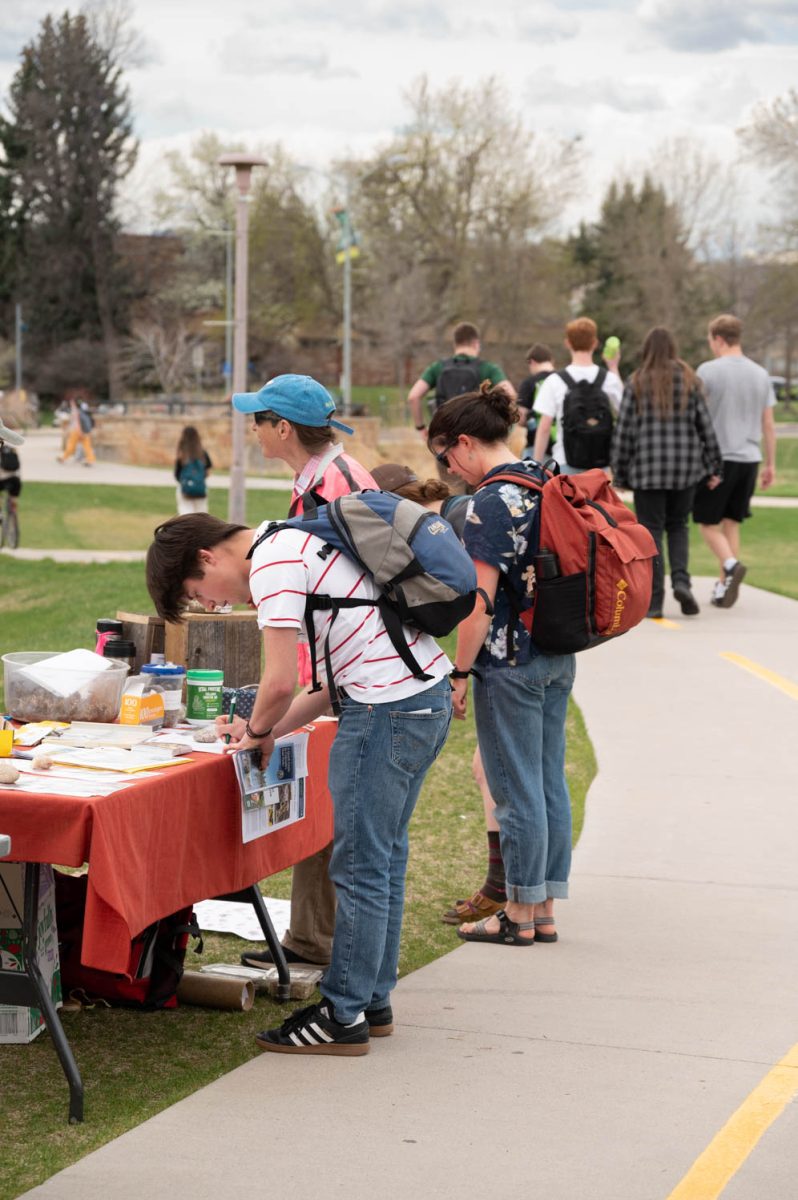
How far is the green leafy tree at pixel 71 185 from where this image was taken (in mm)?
77062

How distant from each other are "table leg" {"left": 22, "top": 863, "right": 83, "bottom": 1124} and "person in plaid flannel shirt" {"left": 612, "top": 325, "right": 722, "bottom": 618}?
25.6 ft

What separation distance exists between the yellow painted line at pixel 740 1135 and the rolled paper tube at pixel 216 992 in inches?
60.3

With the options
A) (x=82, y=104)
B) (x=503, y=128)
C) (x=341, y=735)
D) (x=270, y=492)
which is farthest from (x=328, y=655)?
(x=82, y=104)

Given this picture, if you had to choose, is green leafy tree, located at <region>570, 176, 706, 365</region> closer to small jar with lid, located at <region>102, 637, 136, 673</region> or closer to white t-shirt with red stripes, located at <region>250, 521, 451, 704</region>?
small jar with lid, located at <region>102, 637, 136, 673</region>

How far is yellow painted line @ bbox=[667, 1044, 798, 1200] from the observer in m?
3.55

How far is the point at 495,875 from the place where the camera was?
5.75 meters

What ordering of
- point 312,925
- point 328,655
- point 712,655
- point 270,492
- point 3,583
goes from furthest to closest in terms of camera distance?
point 270,492, point 3,583, point 712,655, point 312,925, point 328,655

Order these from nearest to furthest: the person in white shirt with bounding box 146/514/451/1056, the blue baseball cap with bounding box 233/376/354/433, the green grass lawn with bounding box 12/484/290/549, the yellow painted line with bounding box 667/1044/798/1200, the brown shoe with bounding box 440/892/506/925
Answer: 1. the yellow painted line with bounding box 667/1044/798/1200
2. the person in white shirt with bounding box 146/514/451/1056
3. the blue baseball cap with bounding box 233/376/354/433
4. the brown shoe with bounding box 440/892/506/925
5. the green grass lawn with bounding box 12/484/290/549

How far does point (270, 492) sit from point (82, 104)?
55.6 meters

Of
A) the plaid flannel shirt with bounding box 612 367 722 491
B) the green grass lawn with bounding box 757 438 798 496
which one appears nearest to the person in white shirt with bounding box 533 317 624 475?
the plaid flannel shirt with bounding box 612 367 722 491

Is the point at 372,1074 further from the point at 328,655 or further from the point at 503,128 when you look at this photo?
the point at 503,128

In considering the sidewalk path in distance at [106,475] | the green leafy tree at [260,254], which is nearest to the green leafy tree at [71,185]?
the green leafy tree at [260,254]

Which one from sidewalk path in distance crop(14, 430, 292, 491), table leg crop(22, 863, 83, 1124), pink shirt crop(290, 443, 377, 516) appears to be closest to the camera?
table leg crop(22, 863, 83, 1124)

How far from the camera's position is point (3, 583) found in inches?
611
